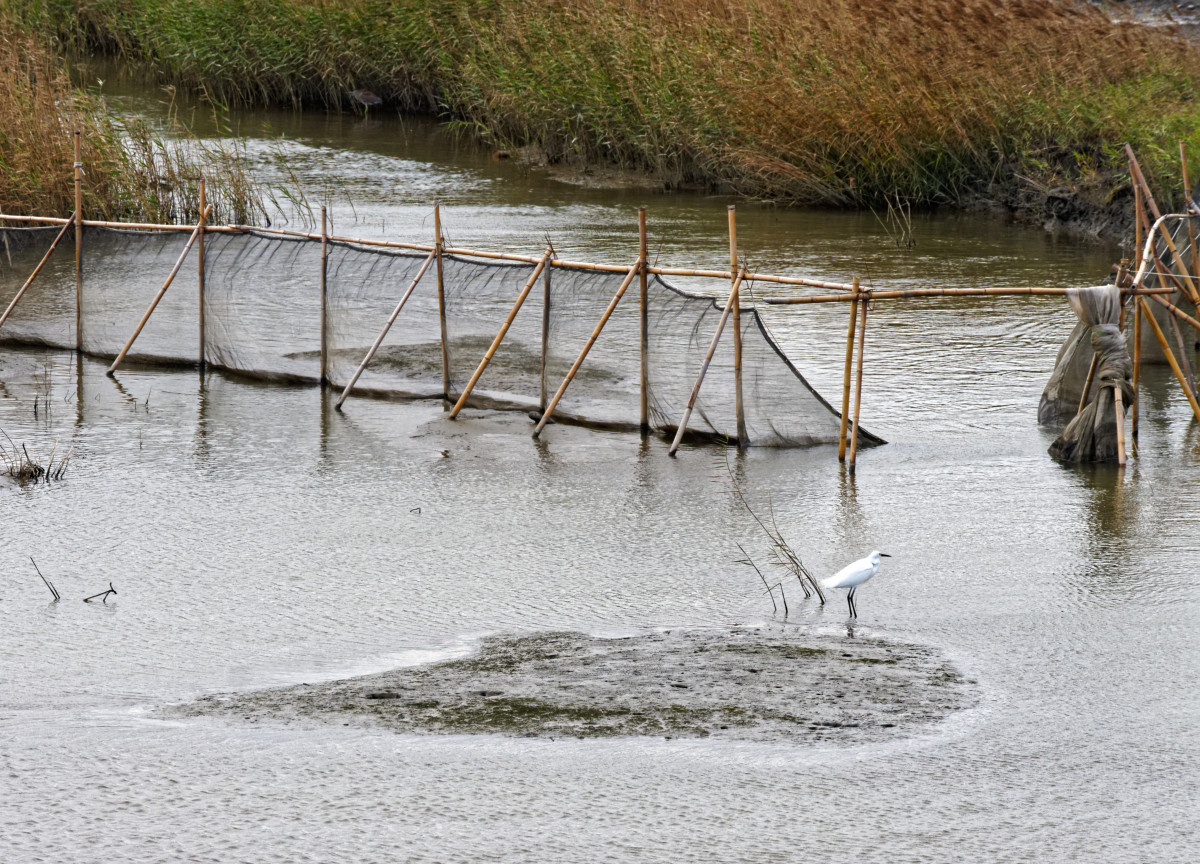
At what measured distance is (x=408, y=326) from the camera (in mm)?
10531

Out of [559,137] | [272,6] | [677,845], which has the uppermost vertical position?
[272,6]

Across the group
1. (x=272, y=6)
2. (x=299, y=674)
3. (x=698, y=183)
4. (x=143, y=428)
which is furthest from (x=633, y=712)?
(x=272, y=6)

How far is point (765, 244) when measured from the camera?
15.5m

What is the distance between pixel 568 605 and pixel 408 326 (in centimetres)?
454

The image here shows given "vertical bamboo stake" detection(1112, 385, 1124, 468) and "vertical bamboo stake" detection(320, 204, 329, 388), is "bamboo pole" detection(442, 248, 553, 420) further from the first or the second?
"vertical bamboo stake" detection(1112, 385, 1124, 468)

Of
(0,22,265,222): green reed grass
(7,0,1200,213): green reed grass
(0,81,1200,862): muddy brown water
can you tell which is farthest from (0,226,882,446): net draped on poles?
(7,0,1200,213): green reed grass

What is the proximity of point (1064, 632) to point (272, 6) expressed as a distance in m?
20.2

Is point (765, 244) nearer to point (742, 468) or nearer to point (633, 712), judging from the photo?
point (742, 468)

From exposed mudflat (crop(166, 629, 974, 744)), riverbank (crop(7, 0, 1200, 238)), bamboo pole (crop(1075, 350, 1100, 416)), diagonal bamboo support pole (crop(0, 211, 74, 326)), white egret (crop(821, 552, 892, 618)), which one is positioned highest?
riverbank (crop(7, 0, 1200, 238))

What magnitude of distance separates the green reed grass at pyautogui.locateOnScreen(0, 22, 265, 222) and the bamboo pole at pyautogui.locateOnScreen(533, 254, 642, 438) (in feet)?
20.5

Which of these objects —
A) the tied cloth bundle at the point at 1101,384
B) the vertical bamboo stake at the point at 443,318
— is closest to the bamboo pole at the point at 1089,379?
the tied cloth bundle at the point at 1101,384

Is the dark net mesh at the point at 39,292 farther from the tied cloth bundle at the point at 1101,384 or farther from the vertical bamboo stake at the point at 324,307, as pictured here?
the tied cloth bundle at the point at 1101,384

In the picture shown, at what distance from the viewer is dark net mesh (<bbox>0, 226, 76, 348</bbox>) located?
11719 mm

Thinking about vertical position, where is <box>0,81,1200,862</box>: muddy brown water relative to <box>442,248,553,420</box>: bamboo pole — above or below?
below
